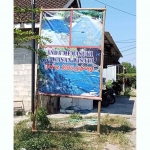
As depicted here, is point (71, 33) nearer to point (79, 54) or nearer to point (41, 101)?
point (79, 54)

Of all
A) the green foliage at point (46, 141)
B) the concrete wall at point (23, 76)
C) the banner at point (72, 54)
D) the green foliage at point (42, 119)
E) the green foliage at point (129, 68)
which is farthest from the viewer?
the green foliage at point (129, 68)

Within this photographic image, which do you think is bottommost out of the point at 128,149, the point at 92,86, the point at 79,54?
the point at 128,149

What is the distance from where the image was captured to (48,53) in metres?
5.77

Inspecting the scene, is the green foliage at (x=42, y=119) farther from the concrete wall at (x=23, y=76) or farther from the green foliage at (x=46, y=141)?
the concrete wall at (x=23, y=76)

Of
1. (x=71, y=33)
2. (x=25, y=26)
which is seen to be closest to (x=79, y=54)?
(x=71, y=33)

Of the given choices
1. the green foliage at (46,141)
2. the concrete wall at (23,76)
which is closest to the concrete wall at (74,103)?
the concrete wall at (23,76)

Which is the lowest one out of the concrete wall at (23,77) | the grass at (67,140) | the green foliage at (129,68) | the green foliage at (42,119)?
the grass at (67,140)

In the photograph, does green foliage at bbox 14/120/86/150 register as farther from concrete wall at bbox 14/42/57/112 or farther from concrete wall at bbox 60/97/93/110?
concrete wall at bbox 60/97/93/110

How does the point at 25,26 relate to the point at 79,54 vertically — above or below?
above

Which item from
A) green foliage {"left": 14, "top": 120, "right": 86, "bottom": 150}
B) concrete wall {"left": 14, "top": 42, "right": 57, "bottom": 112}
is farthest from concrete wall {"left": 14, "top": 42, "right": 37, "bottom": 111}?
green foliage {"left": 14, "top": 120, "right": 86, "bottom": 150}

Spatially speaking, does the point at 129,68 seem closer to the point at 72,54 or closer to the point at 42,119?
the point at 42,119

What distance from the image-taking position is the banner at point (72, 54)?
5.58 meters

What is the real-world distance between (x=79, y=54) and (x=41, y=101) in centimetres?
368
